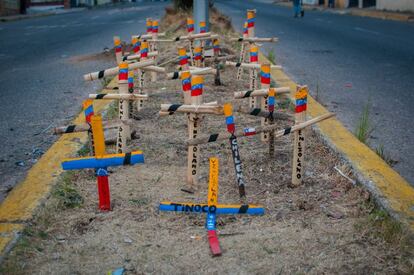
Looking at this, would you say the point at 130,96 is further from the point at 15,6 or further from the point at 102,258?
the point at 15,6

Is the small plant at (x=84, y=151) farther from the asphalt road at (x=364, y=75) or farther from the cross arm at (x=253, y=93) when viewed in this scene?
the asphalt road at (x=364, y=75)

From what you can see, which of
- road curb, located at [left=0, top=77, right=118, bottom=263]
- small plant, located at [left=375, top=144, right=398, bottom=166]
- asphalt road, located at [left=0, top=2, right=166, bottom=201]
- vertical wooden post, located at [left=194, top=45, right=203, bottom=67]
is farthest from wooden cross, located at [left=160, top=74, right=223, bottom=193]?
vertical wooden post, located at [left=194, top=45, right=203, bottom=67]

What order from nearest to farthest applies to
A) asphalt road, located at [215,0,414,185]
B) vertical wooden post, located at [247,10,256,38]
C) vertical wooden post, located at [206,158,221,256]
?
vertical wooden post, located at [206,158,221,256] < asphalt road, located at [215,0,414,185] < vertical wooden post, located at [247,10,256,38]

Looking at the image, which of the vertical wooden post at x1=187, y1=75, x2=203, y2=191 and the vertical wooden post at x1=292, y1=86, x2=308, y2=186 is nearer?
the vertical wooden post at x1=187, y1=75, x2=203, y2=191

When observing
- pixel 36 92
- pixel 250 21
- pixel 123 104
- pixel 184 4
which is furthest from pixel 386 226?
pixel 184 4

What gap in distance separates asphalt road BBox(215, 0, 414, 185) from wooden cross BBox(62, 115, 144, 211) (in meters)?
2.07

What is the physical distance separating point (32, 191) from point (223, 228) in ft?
4.19

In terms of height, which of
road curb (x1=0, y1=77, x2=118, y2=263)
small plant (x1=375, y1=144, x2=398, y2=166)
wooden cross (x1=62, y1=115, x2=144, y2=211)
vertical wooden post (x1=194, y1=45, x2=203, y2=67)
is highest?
vertical wooden post (x1=194, y1=45, x2=203, y2=67)

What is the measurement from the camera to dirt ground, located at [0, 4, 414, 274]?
272cm

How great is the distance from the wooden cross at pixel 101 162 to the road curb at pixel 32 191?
39 centimetres

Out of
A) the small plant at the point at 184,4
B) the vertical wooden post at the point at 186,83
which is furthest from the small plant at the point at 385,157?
the small plant at the point at 184,4

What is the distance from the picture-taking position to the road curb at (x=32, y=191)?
2.99 m

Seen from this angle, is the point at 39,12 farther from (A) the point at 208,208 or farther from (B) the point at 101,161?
(A) the point at 208,208

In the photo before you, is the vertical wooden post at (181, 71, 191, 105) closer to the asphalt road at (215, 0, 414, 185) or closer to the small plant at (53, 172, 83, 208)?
the small plant at (53, 172, 83, 208)
